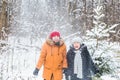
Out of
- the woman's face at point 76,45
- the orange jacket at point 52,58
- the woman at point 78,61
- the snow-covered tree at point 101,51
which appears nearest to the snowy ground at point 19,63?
the snow-covered tree at point 101,51

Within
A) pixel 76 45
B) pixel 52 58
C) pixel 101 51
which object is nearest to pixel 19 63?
pixel 101 51

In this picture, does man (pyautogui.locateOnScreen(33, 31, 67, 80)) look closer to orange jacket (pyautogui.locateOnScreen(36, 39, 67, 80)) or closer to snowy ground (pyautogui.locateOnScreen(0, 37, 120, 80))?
orange jacket (pyautogui.locateOnScreen(36, 39, 67, 80))

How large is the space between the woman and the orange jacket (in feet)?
0.60

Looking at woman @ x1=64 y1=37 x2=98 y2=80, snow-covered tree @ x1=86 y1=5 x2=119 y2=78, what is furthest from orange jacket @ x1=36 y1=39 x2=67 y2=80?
snow-covered tree @ x1=86 y1=5 x2=119 y2=78

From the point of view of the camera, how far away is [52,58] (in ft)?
26.6

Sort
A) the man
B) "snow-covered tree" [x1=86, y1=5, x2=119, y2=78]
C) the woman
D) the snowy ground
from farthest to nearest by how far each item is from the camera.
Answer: "snow-covered tree" [x1=86, y1=5, x2=119, y2=78]
the snowy ground
the woman
the man

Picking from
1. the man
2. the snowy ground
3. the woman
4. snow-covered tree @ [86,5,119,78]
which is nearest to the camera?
the man

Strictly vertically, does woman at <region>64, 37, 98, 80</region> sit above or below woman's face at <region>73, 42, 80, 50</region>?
below

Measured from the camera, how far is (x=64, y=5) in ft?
172

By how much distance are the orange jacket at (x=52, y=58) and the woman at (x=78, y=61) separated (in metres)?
0.18

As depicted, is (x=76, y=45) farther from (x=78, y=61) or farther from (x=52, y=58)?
(x=52, y=58)

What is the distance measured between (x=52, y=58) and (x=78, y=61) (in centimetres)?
62

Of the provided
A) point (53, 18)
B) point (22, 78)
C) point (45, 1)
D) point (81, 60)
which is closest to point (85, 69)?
point (81, 60)

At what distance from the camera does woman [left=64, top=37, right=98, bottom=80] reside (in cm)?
820
